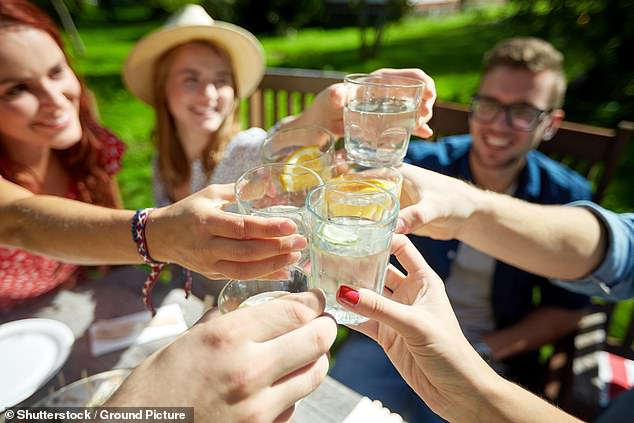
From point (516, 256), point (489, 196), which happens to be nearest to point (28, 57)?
point (489, 196)

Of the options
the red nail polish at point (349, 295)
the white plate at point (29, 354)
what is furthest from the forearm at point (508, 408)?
the white plate at point (29, 354)

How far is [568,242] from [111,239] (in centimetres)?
189

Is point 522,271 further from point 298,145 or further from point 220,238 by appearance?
point 220,238

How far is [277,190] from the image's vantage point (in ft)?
4.39

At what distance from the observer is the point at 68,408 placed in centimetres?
137

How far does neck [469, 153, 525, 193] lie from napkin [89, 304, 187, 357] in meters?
1.88

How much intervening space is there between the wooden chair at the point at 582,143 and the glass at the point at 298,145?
5.49 feet

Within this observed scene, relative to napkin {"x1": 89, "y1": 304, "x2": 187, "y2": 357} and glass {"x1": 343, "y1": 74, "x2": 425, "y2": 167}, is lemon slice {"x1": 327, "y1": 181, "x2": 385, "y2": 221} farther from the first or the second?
napkin {"x1": 89, "y1": 304, "x2": 187, "y2": 357}

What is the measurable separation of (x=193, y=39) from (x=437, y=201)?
Result: 79.6 inches

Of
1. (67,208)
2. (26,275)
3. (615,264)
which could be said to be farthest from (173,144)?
(615,264)

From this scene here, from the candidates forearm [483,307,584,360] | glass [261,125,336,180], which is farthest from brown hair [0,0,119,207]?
forearm [483,307,584,360]

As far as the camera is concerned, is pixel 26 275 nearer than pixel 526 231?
No

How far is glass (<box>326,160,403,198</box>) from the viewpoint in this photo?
1.42 metres

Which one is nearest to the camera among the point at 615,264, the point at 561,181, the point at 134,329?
the point at 134,329
